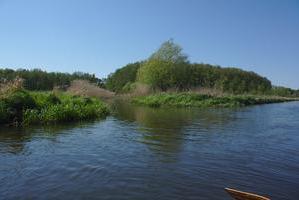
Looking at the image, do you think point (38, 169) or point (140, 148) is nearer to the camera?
point (38, 169)

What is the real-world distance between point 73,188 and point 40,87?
77576 mm

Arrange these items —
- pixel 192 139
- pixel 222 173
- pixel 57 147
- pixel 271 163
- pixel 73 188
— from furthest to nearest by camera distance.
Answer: pixel 192 139, pixel 57 147, pixel 271 163, pixel 222 173, pixel 73 188

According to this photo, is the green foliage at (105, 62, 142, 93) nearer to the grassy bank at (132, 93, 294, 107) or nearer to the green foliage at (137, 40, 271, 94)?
the green foliage at (137, 40, 271, 94)

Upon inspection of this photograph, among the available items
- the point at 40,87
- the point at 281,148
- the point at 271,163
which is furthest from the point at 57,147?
the point at 40,87

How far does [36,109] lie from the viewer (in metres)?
23.6

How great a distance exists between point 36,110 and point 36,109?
0.53 metres

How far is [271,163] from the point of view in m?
13.0

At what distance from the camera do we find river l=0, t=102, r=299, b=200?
375 inches

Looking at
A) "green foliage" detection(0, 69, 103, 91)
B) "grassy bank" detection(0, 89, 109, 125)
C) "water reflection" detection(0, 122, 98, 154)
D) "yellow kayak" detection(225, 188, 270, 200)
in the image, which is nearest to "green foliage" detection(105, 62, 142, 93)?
"green foliage" detection(0, 69, 103, 91)

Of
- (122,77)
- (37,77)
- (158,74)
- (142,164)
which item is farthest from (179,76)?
(142,164)

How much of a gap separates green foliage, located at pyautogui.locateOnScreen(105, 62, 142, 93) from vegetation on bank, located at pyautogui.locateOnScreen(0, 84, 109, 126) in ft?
236

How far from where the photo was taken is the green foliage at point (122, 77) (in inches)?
3972

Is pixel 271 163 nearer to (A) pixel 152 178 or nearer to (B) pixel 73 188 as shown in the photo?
(A) pixel 152 178

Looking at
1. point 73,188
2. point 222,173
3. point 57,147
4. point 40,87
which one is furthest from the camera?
point 40,87
